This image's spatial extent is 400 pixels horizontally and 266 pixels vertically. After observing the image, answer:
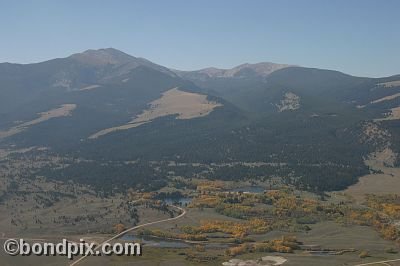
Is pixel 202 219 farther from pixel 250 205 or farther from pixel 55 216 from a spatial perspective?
pixel 55 216

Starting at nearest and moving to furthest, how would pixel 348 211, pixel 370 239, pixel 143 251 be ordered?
pixel 143 251 → pixel 370 239 → pixel 348 211

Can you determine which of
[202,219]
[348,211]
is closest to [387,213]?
[348,211]

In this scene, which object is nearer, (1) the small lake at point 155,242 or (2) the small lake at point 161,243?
(2) the small lake at point 161,243

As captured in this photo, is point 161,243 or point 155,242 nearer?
point 161,243

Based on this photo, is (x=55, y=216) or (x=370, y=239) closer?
(x=370, y=239)

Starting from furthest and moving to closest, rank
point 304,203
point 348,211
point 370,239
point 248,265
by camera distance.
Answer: point 304,203 < point 348,211 < point 370,239 < point 248,265

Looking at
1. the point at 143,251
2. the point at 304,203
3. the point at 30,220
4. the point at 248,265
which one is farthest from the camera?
the point at 304,203

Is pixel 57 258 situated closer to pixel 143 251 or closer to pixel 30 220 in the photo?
pixel 143 251

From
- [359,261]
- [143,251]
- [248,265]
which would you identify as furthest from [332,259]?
[143,251]

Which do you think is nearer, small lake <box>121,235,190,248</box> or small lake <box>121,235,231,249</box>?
small lake <box>121,235,231,249</box>
